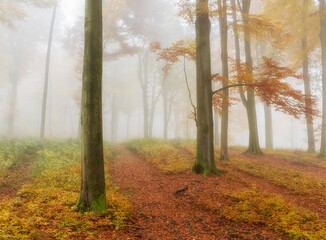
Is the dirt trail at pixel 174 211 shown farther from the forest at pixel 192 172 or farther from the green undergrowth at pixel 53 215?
the green undergrowth at pixel 53 215

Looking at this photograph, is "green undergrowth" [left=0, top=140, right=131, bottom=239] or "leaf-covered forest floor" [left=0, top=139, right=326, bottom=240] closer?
"green undergrowth" [left=0, top=140, right=131, bottom=239]

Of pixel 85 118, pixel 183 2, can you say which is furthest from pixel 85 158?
pixel 183 2

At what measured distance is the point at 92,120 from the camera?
449 centimetres

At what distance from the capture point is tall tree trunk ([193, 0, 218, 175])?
7965mm

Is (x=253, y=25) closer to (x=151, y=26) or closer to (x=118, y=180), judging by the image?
(x=118, y=180)

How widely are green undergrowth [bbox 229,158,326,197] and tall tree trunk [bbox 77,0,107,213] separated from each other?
628 centimetres

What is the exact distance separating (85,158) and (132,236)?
1.90 m

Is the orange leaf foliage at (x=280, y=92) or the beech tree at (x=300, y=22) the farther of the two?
the beech tree at (x=300, y=22)

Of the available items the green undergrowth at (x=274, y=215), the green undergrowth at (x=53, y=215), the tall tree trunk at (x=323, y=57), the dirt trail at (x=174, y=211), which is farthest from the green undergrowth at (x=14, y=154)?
the tall tree trunk at (x=323, y=57)

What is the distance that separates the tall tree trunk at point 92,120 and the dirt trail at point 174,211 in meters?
1.10

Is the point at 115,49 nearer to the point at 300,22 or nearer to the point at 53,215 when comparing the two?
the point at 300,22

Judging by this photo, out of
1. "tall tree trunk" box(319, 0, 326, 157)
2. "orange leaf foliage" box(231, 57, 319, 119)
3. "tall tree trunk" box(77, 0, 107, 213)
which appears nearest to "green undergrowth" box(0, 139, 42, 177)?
"tall tree trunk" box(77, 0, 107, 213)

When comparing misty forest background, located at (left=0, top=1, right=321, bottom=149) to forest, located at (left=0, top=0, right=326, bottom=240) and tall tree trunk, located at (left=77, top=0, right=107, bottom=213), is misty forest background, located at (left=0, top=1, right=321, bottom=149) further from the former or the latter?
tall tree trunk, located at (left=77, top=0, right=107, bottom=213)

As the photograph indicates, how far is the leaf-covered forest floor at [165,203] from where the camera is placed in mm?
3875
